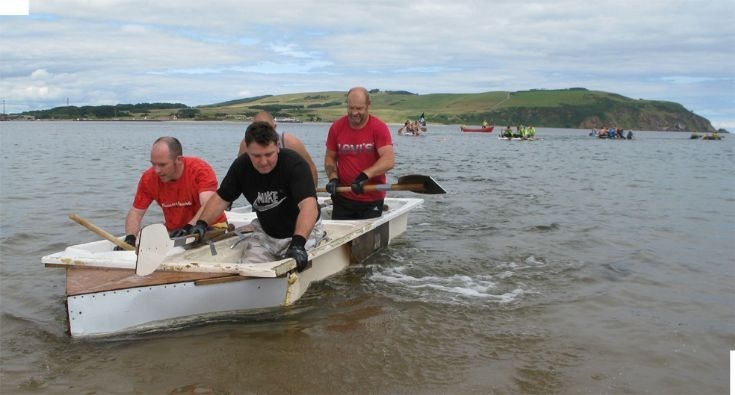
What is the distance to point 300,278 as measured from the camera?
6324 millimetres

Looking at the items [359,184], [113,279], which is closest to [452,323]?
[359,184]

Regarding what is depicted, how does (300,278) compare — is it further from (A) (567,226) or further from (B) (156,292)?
(A) (567,226)

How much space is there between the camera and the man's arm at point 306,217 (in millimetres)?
5582

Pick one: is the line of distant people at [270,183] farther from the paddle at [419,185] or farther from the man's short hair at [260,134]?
the paddle at [419,185]

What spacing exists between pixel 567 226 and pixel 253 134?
25.0ft

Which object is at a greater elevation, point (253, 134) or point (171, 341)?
point (253, 134)

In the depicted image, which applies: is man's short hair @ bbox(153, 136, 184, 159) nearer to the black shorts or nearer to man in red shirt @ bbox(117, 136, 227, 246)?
man in red shirt @ bbox(117, 136, 227, 246)

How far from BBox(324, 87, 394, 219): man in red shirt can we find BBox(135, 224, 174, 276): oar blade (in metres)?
2.85

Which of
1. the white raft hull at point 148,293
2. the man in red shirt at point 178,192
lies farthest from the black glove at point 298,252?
the man in red shirt at point 178,192

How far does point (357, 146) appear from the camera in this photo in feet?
26.3

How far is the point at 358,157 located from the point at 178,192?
2.46 m

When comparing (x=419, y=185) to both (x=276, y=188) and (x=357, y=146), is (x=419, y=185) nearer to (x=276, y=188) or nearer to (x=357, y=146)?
(x=357, y=146)

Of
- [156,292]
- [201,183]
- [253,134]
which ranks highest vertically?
[253,134]

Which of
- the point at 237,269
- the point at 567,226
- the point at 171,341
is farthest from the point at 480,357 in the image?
the point at 567,226
